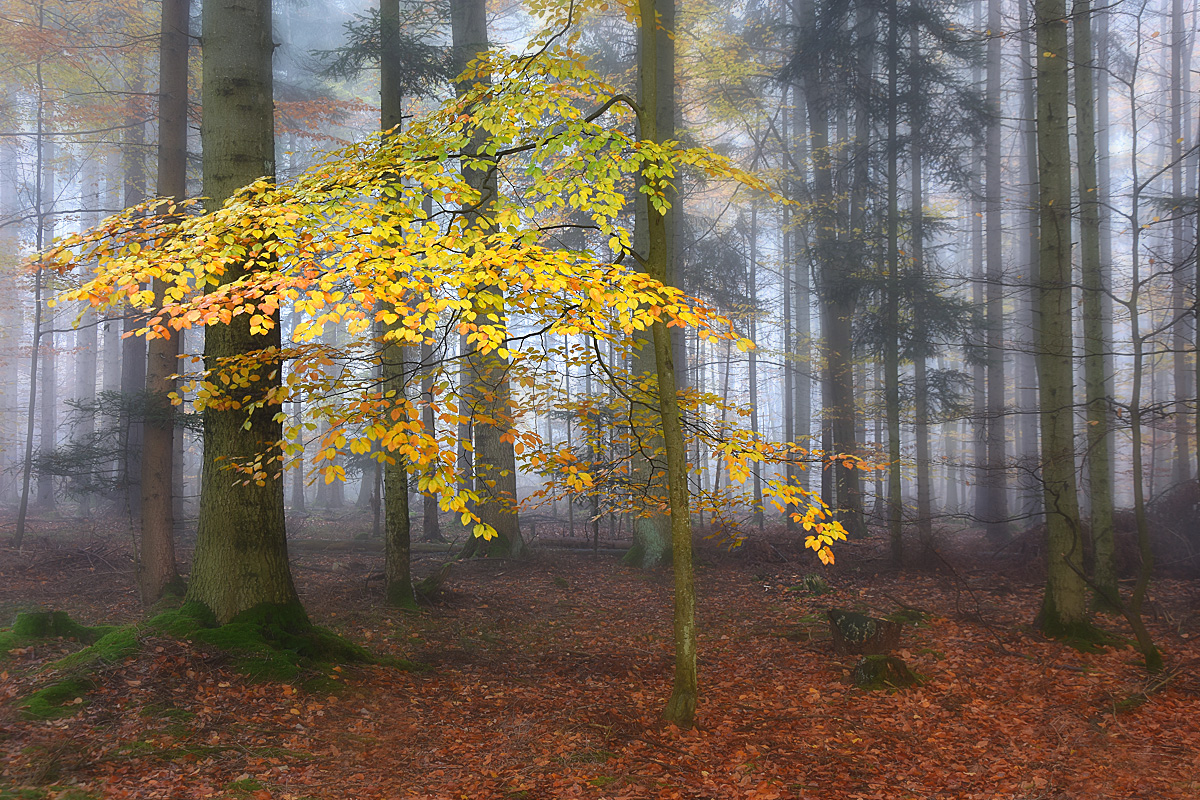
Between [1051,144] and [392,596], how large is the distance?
10.2 meters

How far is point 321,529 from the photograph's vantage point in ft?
57.4

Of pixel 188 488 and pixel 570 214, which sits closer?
pixel 570 214

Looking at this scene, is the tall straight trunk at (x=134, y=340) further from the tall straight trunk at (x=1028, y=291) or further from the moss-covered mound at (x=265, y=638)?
the tall straight trunk at (x=1028, y=291)

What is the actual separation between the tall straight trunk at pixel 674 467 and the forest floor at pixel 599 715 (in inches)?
13.3

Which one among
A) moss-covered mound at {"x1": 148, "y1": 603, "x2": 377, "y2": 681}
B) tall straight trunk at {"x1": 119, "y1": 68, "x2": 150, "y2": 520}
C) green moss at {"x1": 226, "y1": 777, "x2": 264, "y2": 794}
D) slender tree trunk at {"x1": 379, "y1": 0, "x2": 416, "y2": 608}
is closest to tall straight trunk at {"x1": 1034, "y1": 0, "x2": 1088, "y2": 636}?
slender tree trunk at {"x1": 379, "y1": 0, "x2": 416, "y2": 608}

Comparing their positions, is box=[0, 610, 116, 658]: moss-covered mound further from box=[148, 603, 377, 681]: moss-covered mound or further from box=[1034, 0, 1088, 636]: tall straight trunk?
box=[1034, 0, 1088, 636]: tall straight trunk

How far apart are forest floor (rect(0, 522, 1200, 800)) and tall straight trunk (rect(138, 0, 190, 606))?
0.62 metres

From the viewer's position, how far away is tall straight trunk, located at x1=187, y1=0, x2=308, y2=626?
223 inches

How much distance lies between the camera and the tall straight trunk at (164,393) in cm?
834

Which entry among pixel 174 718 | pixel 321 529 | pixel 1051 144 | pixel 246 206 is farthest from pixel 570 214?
pixel 174 718

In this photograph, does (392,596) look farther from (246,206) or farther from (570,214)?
(570,214)

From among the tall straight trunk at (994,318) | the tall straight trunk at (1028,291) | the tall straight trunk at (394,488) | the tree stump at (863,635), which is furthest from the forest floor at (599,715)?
the tall straight trunk at (1028,291)

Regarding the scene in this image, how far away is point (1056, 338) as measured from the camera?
758 cm

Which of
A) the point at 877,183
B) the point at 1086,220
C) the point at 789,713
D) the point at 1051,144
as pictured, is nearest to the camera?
the point at 789,713
